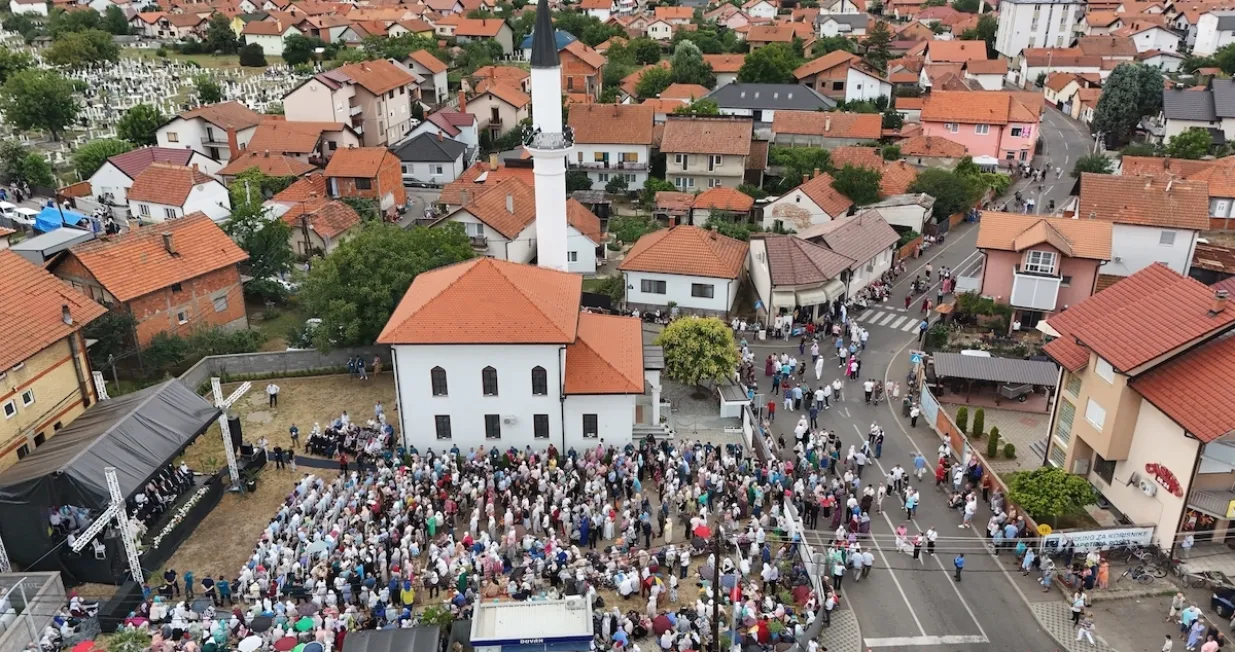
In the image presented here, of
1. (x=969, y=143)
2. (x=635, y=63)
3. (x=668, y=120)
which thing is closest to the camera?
(x=668, y=120)

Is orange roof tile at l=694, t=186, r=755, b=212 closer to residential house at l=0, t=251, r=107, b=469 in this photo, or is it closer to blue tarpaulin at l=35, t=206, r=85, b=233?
residential house at l=0, t=251, r=107, b=469

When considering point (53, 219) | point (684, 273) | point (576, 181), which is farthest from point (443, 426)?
point (53, 219)

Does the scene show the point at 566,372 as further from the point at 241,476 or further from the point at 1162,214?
the point at 1162,214

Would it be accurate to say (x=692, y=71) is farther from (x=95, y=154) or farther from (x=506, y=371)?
(x=506, y=371)

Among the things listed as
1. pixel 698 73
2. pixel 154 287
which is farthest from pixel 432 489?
pixel 698 73

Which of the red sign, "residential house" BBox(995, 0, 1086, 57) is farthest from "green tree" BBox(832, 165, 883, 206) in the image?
"residential house" BBox(995, 0, 1086, 57)

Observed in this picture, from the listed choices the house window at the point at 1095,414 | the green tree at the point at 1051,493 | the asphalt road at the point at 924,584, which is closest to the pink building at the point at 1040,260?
the asphalt road at the point at 924,584
